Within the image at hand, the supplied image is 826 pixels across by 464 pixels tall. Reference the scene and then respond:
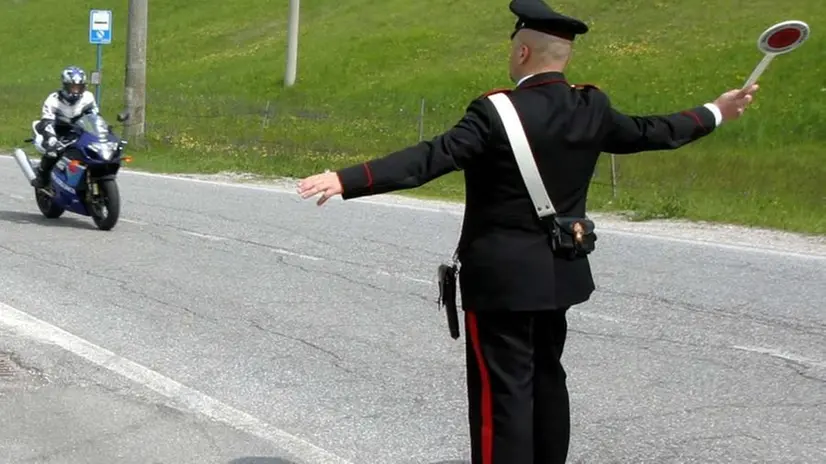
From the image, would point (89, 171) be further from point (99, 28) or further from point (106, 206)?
point (99, 28)

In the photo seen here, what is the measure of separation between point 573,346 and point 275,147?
2030cm

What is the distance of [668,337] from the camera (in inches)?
312

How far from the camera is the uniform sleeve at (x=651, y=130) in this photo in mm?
4367

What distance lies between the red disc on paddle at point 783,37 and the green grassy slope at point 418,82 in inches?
366

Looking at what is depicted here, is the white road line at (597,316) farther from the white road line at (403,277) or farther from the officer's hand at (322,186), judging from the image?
the officer's hand at (322,186)

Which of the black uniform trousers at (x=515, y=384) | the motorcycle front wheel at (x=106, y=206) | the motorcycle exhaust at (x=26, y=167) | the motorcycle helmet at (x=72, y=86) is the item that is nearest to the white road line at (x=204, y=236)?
the motorcycle front wheel at (x=106, y=206)

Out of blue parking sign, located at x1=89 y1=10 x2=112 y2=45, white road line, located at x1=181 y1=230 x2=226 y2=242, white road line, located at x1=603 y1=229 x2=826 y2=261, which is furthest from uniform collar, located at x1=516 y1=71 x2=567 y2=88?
blue parking sign, located at x1=89 y1=10 x2=112 y2=45

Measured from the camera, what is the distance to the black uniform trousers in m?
4.22

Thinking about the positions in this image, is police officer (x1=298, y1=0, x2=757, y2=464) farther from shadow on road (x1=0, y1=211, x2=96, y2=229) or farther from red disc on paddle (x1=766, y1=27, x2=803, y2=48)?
shadow on road (x1=0, y1=211, x2=96, y2=229)

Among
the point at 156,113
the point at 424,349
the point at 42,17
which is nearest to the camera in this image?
the point at 424,349

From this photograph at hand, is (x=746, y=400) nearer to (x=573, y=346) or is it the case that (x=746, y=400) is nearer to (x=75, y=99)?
(x=573, y=346)

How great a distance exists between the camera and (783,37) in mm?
4691

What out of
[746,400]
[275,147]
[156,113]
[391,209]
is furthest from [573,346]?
[156,113]

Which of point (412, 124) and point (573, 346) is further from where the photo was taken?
point (412, 124)
